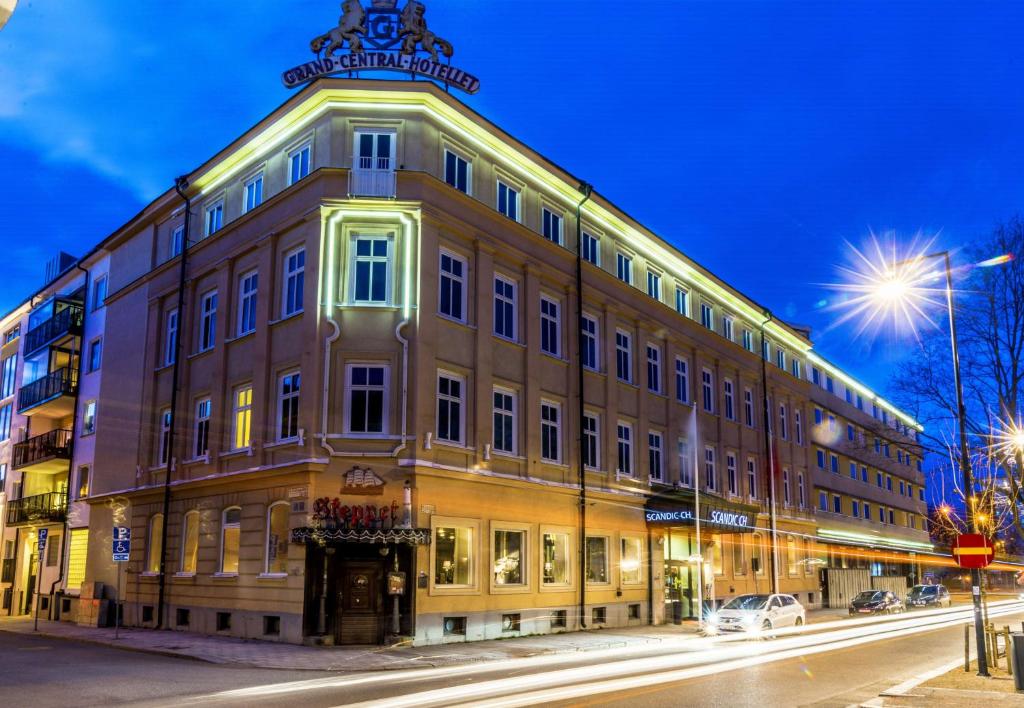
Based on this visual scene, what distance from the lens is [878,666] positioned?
1972cm

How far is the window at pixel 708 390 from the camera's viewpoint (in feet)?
135

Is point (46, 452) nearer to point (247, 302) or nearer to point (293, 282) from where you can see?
point (247, 302)

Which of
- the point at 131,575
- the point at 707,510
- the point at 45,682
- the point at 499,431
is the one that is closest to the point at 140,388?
the point at 131,575

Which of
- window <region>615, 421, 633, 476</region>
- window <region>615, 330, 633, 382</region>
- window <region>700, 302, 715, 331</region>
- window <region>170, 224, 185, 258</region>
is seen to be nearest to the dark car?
window <region>700, 302, 715, 331</region>

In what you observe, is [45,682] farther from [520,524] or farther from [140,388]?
[140,388]

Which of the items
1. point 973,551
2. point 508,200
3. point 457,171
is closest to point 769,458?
point 508,200

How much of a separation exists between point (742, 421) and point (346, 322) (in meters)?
25.6

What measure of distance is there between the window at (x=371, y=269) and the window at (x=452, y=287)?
5.45 feet

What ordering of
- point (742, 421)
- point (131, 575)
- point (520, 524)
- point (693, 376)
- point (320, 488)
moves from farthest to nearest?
point (742, 421) → point (693, 376) → point (131, 575) → point (520, 524) → point (320, 488)

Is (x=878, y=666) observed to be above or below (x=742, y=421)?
below

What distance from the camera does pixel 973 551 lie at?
1809 cm

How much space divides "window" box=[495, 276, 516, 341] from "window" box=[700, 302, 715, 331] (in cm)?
1599

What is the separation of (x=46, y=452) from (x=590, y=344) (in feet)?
80.8

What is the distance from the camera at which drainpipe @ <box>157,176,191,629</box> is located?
95.0ft
